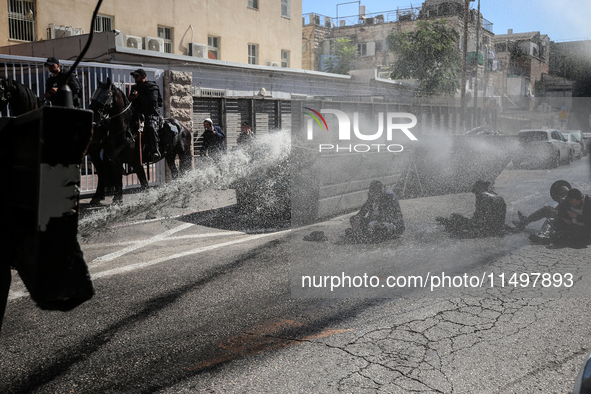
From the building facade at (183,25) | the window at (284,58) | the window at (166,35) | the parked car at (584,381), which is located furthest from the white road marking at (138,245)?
the window at (284,58)

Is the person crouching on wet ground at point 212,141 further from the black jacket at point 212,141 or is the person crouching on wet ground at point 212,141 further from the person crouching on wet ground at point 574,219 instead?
the person crouching on wet ground at point 574,219

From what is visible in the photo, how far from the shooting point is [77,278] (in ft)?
6.46

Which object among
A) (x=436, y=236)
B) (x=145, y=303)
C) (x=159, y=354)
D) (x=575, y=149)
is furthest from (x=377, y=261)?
(x=575, y=149)

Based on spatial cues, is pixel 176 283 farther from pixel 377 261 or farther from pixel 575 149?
pixel 575 149

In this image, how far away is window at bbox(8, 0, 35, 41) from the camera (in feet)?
64.4

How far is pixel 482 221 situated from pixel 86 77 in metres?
10.2

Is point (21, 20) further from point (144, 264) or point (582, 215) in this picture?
point (582, 215)

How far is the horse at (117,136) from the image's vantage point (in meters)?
9.98

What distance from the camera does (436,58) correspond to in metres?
27.1

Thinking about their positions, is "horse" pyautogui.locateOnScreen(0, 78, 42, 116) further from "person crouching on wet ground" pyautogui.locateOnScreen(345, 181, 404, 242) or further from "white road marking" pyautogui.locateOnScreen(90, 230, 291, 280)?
"person crouching on wet ground" pyautogui.locateOnScreen(345, 181, 404, 242)

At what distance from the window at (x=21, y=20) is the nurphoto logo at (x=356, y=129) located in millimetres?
14371

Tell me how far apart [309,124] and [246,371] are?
26.0ft

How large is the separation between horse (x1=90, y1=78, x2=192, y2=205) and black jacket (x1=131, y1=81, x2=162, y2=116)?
342 millimetres

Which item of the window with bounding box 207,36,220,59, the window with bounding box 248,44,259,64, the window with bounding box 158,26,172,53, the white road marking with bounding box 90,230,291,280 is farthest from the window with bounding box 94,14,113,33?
the white road marking with bounding box 90,230,291,280
